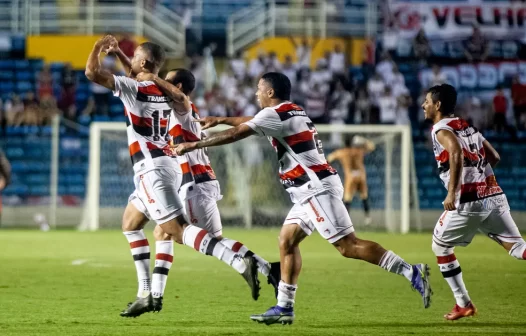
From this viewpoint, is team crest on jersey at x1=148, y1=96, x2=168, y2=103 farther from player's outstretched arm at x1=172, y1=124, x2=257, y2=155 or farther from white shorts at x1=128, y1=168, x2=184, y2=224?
player's outstretched arm at x1=172, y1=124, x2=257, y2=155

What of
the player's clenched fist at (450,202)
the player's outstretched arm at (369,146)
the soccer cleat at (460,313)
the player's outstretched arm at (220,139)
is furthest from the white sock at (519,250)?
the player's outstretched arm at (369,146)

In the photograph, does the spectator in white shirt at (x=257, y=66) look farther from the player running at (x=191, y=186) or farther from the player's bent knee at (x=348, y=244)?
the player's bent knee at (x=348, y=244)

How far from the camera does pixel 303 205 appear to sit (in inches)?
357

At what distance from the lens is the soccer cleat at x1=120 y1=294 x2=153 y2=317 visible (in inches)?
368

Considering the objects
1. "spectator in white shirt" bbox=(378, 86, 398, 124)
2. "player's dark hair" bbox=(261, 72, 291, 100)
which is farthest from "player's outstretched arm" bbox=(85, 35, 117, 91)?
"spectator in white shirt" bbox=(378, 86, 398, 124)

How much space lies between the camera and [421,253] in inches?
698

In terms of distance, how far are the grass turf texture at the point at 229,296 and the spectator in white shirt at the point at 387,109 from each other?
8256 mm

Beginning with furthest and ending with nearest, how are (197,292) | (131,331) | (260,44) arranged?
1. (260,44)
2. (197,292)
3. (131,331)

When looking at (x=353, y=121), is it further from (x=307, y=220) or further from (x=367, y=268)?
(x=307, y=220)

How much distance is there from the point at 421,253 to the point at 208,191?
8173mm

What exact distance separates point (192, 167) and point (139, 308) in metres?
1.78

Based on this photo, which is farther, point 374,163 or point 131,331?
point 374,163

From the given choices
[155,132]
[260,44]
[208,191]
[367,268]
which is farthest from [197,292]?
[260,44]

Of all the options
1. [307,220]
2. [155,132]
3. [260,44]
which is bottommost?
[307,220]
